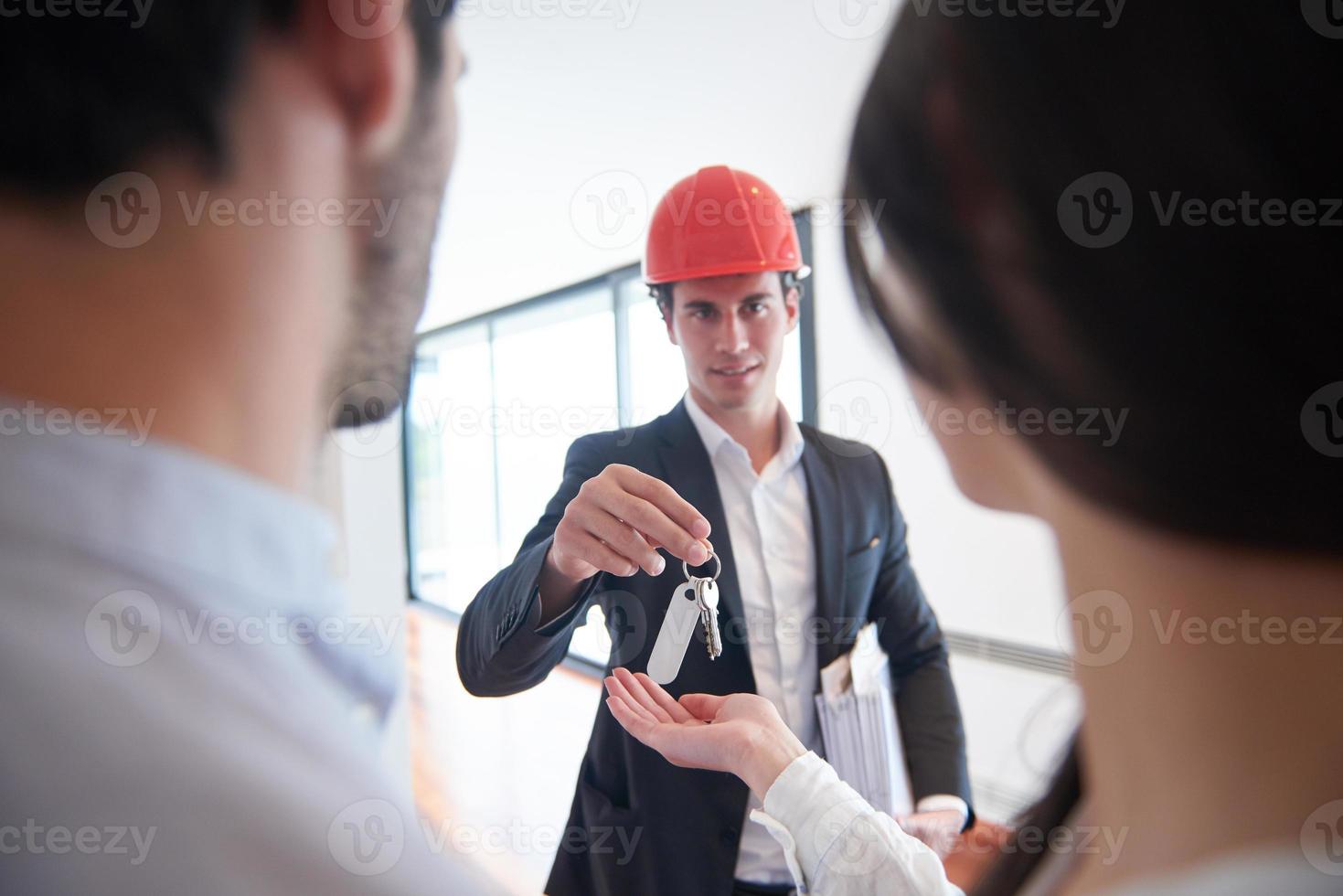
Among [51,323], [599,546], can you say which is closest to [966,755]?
[599,546]

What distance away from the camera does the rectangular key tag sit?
542 mm

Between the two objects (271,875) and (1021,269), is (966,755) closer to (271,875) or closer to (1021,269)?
(1021,269)

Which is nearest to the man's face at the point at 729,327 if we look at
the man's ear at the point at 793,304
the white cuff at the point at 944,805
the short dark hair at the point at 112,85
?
the man's ear at the point at 793,304

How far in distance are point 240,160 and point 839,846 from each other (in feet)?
1.79

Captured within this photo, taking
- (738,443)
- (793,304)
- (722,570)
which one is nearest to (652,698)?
(722,570)

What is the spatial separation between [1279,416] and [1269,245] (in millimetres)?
90

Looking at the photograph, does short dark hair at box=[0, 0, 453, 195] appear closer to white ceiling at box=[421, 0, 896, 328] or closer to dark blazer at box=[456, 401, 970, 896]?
white ceiling at box=[421, 0, 896, 328]

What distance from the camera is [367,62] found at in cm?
39

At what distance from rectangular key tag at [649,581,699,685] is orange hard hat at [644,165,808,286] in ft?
0.88

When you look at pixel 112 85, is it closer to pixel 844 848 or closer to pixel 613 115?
pixel 613 115

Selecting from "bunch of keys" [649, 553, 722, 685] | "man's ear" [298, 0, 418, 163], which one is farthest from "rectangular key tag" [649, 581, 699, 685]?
"man's ear" [298, 0, 418, 163]

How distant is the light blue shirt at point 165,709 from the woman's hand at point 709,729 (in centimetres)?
20

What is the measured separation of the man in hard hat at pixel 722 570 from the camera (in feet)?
1.84

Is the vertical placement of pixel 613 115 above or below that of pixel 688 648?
above
